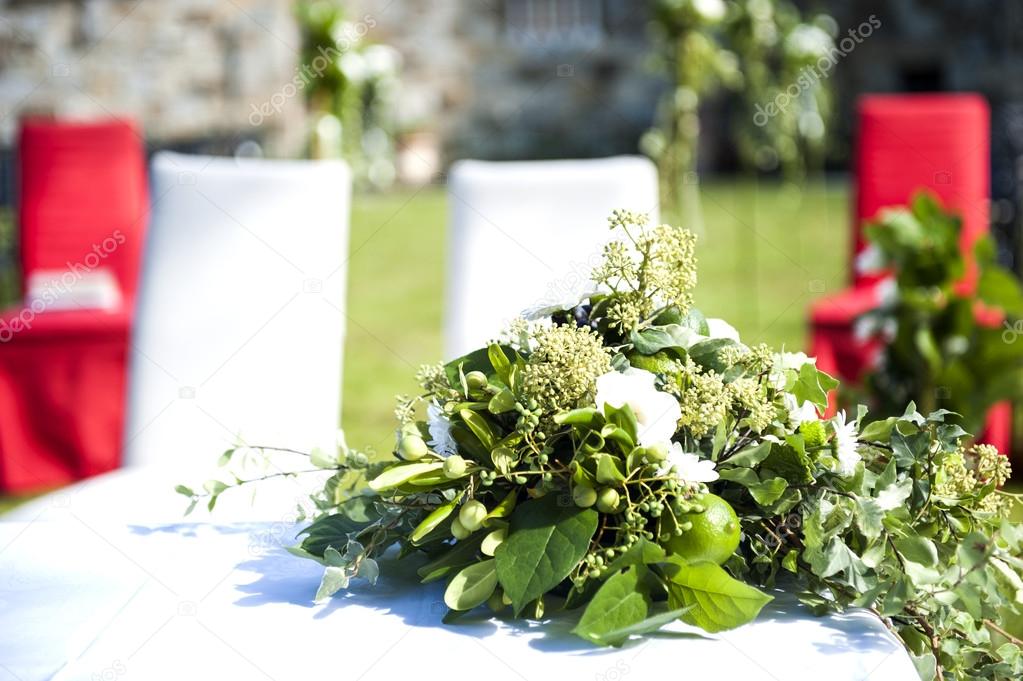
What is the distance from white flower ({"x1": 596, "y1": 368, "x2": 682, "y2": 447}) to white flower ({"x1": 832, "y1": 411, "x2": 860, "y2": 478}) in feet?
0.48

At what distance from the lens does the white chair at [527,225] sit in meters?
2.16

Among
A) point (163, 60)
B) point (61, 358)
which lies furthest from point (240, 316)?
point (163, 60)

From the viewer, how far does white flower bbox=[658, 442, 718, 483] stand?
0.93 metres

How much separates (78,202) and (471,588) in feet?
13.0

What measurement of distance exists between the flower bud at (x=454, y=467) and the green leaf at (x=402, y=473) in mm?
29

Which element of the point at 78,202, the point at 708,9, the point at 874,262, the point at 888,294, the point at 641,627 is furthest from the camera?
the point at 708,9

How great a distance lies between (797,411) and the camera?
100 centimetres

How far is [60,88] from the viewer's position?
1136 cm

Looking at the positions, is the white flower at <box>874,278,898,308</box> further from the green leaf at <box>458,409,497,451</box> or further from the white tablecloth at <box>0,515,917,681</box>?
the green leaf at <box>458,409,497,451</box>

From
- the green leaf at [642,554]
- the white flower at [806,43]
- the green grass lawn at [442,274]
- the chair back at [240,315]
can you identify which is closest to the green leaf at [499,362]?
the green leaf at [642,554]

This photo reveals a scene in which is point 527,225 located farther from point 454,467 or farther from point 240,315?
point 454,467

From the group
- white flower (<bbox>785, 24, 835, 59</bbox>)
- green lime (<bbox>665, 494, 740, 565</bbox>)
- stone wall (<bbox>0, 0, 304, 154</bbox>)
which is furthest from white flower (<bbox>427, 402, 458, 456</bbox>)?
stone wall (<bbox>0, 0, 304, 154</bbox>)

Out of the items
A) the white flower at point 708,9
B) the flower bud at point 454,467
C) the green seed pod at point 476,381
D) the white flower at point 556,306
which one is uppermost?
the white flower at point 708,9

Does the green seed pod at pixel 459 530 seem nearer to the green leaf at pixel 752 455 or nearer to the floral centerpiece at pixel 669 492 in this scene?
the floral centerpiece at pixel 669 492
